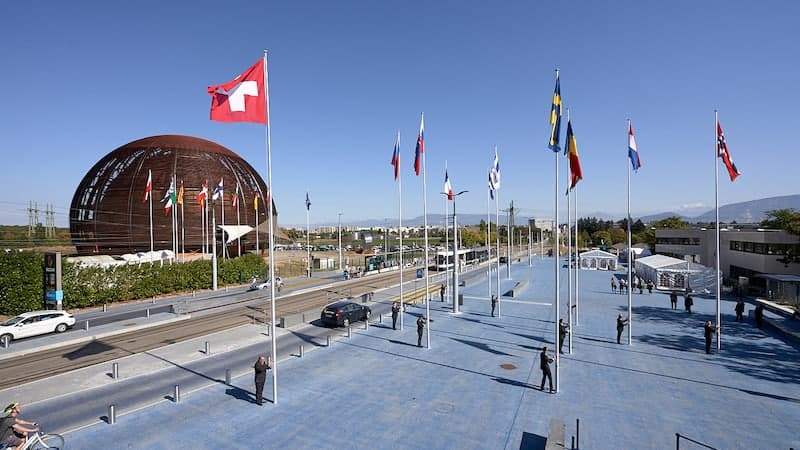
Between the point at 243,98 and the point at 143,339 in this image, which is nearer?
the point at 243,98

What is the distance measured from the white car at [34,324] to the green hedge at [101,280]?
605 cm

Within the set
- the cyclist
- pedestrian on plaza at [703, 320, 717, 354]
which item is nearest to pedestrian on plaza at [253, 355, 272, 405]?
the cyclist

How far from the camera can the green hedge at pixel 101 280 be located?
27.5 meters

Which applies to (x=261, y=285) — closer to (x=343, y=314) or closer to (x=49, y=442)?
(x=343, y=314)

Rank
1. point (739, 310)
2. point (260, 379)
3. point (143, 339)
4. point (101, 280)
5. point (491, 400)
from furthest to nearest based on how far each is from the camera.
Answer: point (101, 280) < point (739, 310) < point (143, 339) < point (491, 400) < point (260, 379)

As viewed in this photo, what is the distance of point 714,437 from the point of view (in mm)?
11062

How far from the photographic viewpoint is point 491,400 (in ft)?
44.8

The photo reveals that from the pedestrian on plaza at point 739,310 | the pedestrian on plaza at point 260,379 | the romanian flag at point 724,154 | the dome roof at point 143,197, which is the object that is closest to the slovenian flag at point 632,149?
the romanian flag at point 724,154

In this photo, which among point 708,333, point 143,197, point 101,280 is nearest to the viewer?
point 708,333

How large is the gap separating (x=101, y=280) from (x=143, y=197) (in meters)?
31.1

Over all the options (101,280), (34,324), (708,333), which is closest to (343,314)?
(34,324)

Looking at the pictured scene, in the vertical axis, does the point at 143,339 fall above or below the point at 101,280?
below

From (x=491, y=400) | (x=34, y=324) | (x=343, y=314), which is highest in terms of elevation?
(x=34, y=324)

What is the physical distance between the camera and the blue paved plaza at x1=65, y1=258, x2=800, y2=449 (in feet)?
36.5
